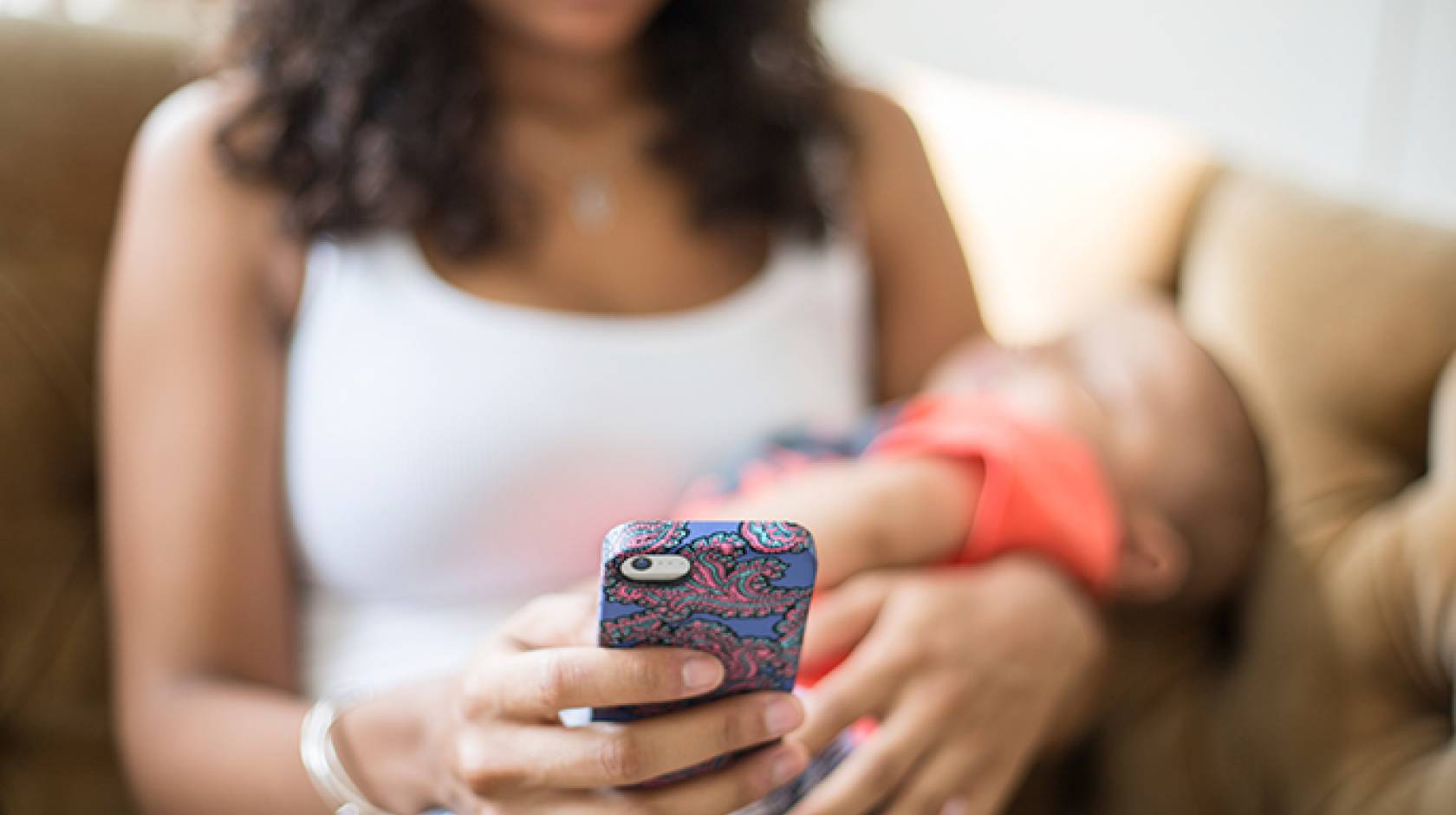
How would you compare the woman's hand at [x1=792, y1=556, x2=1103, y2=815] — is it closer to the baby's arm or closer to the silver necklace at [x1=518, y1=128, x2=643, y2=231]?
the baby's arm

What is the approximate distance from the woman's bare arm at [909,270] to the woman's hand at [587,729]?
61 cm

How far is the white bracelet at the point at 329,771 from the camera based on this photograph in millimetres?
639

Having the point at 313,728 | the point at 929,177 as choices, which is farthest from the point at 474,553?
the point at 929,177

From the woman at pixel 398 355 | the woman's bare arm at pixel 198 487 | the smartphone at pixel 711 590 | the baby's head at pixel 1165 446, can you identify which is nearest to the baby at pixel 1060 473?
the baby's head at pixel 1165 446

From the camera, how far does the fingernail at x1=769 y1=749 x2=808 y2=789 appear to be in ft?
1.73

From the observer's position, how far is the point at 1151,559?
86 centimetres

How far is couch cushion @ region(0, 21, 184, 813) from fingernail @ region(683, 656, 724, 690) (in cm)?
70

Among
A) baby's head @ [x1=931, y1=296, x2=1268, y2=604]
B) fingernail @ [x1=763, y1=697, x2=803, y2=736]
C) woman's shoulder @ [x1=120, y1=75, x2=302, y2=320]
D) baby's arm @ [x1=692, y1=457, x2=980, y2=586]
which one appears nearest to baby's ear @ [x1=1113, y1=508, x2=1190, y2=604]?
baby's head @ [x1=931, y1=296, x2=1268, y2=604]

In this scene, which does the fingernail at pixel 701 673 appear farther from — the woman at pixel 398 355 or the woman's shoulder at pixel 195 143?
the woman's shoulder at pixel 195 143

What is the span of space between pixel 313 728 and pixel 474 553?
0.18 m

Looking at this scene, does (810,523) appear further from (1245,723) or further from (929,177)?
(929,177)

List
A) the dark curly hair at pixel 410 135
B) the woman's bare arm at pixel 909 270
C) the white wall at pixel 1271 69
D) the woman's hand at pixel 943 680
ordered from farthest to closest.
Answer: the white wall at pixel 1271 69 < the woman's bare arm at pixel 909 270 < the dark curly hair at pixel 410 135 < the woman's hand at pixel 943 680

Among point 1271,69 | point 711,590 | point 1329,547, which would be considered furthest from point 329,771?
point 1271,69

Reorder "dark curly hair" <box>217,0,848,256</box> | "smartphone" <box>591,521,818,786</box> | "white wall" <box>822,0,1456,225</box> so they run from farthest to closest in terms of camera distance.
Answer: "white wall" <box>822,0,1456,225</box> < "dark curly hair" <box>217,0,848,256</box> < "smartphone" <box>591,521,818,786</box>
